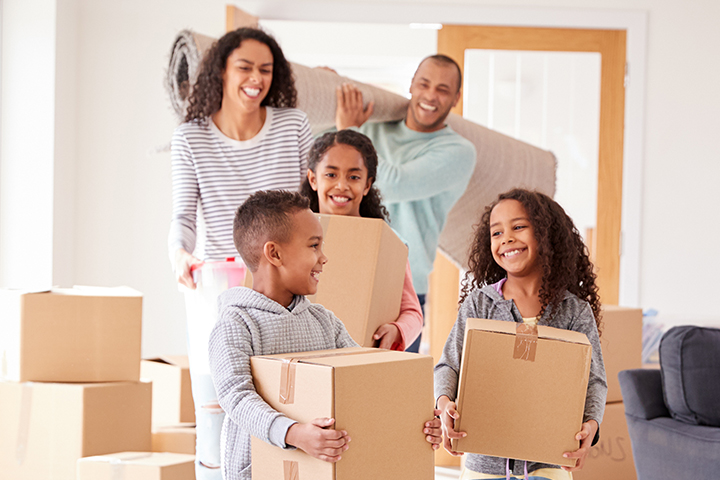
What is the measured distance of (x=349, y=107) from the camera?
6.81 feet

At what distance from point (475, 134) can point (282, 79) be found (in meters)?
0.87

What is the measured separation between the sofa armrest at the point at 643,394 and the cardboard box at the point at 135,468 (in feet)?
3.88

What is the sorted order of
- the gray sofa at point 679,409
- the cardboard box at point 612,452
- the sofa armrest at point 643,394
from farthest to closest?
the cardboard box at point 612,452 → the sofa armrest at point 643,394 → the gray sofa at point 679,409

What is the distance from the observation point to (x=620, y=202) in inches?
122

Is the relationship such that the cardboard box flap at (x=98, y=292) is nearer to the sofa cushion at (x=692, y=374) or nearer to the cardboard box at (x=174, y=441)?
the cardboard box at (x=174, y=441)

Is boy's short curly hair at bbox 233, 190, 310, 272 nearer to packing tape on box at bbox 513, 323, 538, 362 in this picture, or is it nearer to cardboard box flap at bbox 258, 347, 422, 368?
cardboard box flap at bbox 258, 347, 422, 368

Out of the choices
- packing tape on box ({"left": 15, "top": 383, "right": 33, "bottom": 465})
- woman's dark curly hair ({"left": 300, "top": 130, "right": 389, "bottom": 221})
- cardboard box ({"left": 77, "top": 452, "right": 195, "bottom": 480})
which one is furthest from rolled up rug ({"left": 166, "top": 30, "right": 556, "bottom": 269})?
cardboard box ({"left": 77, "top": 452, "right": 195, "bottom": 480})

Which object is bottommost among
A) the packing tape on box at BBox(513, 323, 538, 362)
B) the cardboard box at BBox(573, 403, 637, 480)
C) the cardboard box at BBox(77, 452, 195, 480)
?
the cardboard box at BBox(573, 403, 637, 480)

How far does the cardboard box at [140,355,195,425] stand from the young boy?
3.71ft

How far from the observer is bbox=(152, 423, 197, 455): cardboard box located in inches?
76.5

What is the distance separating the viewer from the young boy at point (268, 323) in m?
0.95

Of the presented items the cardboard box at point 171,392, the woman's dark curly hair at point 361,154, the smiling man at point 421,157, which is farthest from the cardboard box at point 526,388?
the cardboard box at point 171,392

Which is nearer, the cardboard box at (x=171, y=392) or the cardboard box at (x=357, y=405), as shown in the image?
the cardboard box at (x=357, y=405)

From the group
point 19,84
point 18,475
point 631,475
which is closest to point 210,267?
point 18,475
